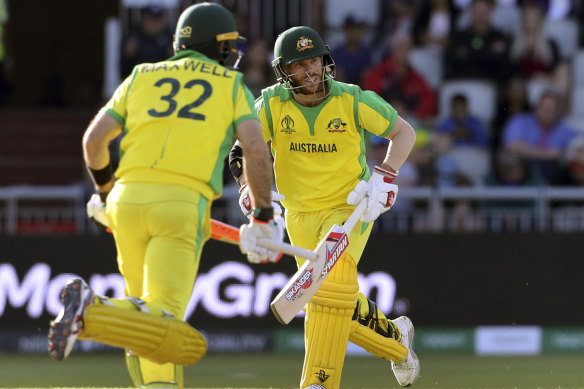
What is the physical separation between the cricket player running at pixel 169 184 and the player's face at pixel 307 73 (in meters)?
1.02

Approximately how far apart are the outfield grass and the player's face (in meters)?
2.35

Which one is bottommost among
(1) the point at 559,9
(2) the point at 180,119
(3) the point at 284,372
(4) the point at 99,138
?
(3) the point at 284,372

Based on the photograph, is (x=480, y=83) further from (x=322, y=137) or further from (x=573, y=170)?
(x=322, y=137)

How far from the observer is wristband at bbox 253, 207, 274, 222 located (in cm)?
546

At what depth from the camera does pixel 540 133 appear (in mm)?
11852

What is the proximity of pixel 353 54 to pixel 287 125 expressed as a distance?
6.29m

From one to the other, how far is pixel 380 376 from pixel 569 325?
7.86 feet

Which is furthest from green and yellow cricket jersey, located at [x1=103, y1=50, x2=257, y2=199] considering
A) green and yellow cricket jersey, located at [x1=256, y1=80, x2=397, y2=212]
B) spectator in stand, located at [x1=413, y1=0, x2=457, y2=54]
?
spectator in stand, located at [x1=413, y1=0, x2=457, y2=54]

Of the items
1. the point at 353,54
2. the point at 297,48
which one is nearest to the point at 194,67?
the point at 297,48

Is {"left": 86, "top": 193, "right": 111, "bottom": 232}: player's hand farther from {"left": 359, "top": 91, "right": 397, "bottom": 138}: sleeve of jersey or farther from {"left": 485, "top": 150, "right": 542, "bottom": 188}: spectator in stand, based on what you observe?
{"left": 485, "top": 150, "right": 542, "bottom": 188}: spectator in stand

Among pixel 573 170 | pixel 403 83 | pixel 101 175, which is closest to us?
pixel 101 175

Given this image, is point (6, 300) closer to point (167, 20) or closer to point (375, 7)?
point (167, 20)

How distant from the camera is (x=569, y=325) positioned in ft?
33.8

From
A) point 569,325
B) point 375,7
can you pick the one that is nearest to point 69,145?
point 375,7
